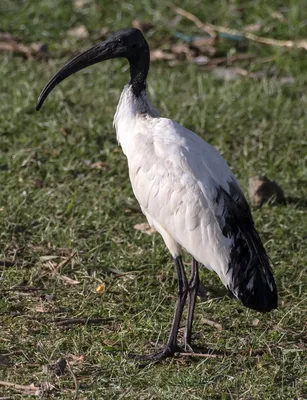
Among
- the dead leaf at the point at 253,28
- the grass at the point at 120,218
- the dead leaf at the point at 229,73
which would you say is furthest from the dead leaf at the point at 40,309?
the dead leaf at the point at 253,28

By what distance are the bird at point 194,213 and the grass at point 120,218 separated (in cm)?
31

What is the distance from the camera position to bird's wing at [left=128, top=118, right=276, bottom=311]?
14.8 feet

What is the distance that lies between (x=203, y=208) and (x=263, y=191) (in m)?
1.84

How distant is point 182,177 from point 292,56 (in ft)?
14.6

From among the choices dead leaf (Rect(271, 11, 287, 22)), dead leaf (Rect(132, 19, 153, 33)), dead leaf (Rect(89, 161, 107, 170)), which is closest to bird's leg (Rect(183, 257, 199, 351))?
dead leaf (Rect(89, 161, 107, 170))

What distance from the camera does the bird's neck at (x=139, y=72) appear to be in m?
5.08

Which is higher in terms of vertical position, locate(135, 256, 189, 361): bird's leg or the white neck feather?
the white neck feather

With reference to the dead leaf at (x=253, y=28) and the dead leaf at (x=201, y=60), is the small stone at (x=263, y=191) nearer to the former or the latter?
the dead leaf at (x=201, y=60)

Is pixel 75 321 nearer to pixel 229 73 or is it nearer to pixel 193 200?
pixel 193 200

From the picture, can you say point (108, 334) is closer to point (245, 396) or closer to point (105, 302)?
point (105, 302)

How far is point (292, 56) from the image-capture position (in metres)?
8.73

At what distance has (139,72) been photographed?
5121mm

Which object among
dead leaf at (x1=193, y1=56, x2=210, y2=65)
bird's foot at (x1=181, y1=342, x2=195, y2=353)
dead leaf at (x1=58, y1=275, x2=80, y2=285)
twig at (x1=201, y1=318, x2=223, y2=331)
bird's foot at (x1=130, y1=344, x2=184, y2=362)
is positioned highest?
dead leaf at (x1=193, y1=56, x2=210, y2=65)

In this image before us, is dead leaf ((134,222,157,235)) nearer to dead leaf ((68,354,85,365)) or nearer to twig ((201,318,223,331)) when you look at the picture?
twig ((201,318,223,331))
